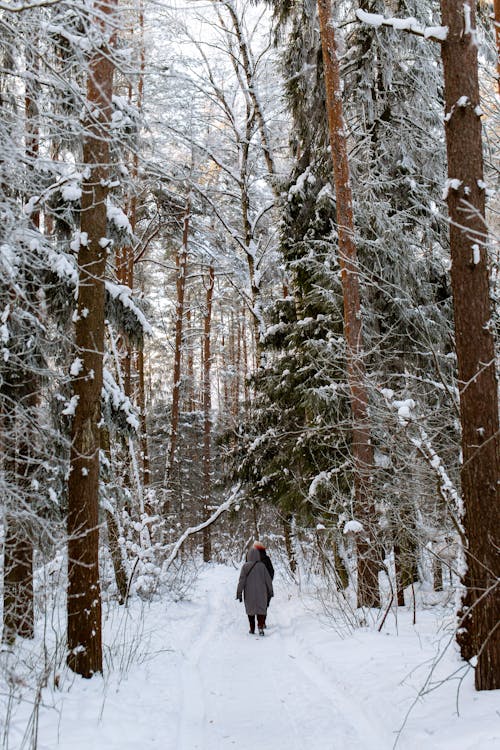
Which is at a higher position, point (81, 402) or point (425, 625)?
A: point (81, 402)

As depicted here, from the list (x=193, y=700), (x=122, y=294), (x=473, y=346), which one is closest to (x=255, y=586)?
(x=193, y=700)

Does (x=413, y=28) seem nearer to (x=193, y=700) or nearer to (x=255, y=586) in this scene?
(x=193, y=700)

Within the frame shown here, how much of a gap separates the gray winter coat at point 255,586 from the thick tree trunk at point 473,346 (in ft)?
18.3

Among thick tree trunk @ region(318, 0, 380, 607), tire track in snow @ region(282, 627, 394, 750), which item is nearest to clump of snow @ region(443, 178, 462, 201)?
thick tree trunk @ region(318, 0, 380, 607)

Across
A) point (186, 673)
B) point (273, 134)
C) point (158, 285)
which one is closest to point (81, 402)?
point (186, 673)

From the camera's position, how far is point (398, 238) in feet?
34.2

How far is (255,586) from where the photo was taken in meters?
10.5

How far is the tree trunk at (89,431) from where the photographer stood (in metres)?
6.12

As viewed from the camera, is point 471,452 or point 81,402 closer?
point 471,452

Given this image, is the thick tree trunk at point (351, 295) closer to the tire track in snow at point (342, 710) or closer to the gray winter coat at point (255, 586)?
the tire track in snow at point (342, 710)

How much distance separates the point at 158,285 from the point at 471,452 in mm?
22525

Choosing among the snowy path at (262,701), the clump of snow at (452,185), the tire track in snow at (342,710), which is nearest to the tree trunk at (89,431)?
the snowy path at (262,701)

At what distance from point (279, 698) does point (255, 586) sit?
431 cm

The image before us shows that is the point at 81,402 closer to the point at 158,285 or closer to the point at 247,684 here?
the point at 247,684
